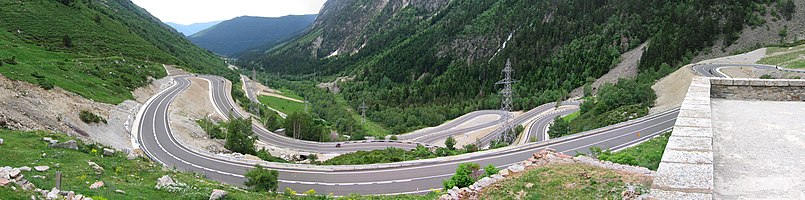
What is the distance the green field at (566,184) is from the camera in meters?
9.65

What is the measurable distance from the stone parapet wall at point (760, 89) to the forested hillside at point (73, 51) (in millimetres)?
45993

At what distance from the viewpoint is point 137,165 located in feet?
77.5

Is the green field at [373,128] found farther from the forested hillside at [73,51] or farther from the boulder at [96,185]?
the boulder at [96,185]

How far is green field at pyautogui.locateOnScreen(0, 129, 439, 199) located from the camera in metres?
16.3

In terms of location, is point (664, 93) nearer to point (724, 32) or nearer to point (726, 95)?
point (726, 95)

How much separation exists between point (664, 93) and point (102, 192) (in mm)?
63952

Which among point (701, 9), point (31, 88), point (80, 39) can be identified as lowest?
point (31, 88)

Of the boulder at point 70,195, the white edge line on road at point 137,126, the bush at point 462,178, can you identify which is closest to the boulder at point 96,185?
the boulder at point 70,195

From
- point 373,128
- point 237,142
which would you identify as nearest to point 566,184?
point 237,142

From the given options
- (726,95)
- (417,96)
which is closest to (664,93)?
(726,95)

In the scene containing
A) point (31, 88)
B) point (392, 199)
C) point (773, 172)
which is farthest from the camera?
point (31, 88)

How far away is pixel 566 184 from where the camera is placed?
1096 centimetres

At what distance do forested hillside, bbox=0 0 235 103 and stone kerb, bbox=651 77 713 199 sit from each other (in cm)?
4505

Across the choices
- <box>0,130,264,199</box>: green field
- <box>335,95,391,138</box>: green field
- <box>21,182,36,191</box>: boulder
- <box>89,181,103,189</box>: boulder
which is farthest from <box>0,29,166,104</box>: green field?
<box>335,95,391,138</box>: green field
